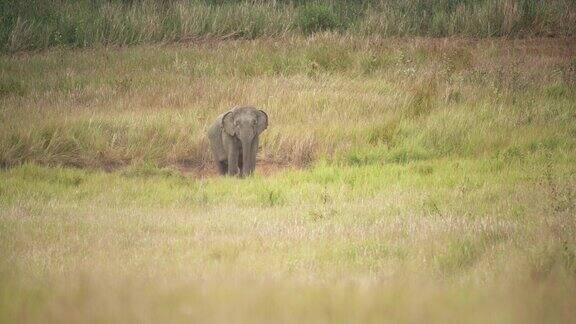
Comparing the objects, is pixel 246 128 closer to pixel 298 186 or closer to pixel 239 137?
pixel 239 137

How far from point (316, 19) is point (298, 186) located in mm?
17249

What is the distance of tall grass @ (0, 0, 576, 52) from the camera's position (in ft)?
90.2

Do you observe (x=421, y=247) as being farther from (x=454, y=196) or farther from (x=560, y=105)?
(x=560, y=105)

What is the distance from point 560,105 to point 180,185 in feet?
29.2

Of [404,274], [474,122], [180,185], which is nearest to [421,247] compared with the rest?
[404,274]

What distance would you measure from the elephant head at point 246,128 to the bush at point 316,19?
48.9 ft

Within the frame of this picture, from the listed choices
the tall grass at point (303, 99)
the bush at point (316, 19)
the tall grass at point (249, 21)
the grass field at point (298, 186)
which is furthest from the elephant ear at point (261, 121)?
the bush at point (316, 19)

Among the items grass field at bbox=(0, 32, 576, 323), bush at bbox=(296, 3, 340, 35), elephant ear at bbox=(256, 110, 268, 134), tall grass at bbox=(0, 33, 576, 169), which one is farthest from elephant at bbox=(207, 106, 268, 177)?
bush at bbox=(296, 3, 340, 35)

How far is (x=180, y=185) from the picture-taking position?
43.1 feet

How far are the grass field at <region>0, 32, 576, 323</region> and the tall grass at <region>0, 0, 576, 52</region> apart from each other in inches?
66.6

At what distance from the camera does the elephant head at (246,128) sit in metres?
14.1

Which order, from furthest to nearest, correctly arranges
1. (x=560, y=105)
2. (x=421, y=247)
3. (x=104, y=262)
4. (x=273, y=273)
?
Result: (x=560, y=105)
(x=421, y=247)
(x=104, y=262)
(x=273, y=273)

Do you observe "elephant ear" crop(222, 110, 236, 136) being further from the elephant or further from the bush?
the bush

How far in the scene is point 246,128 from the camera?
14.1 m
